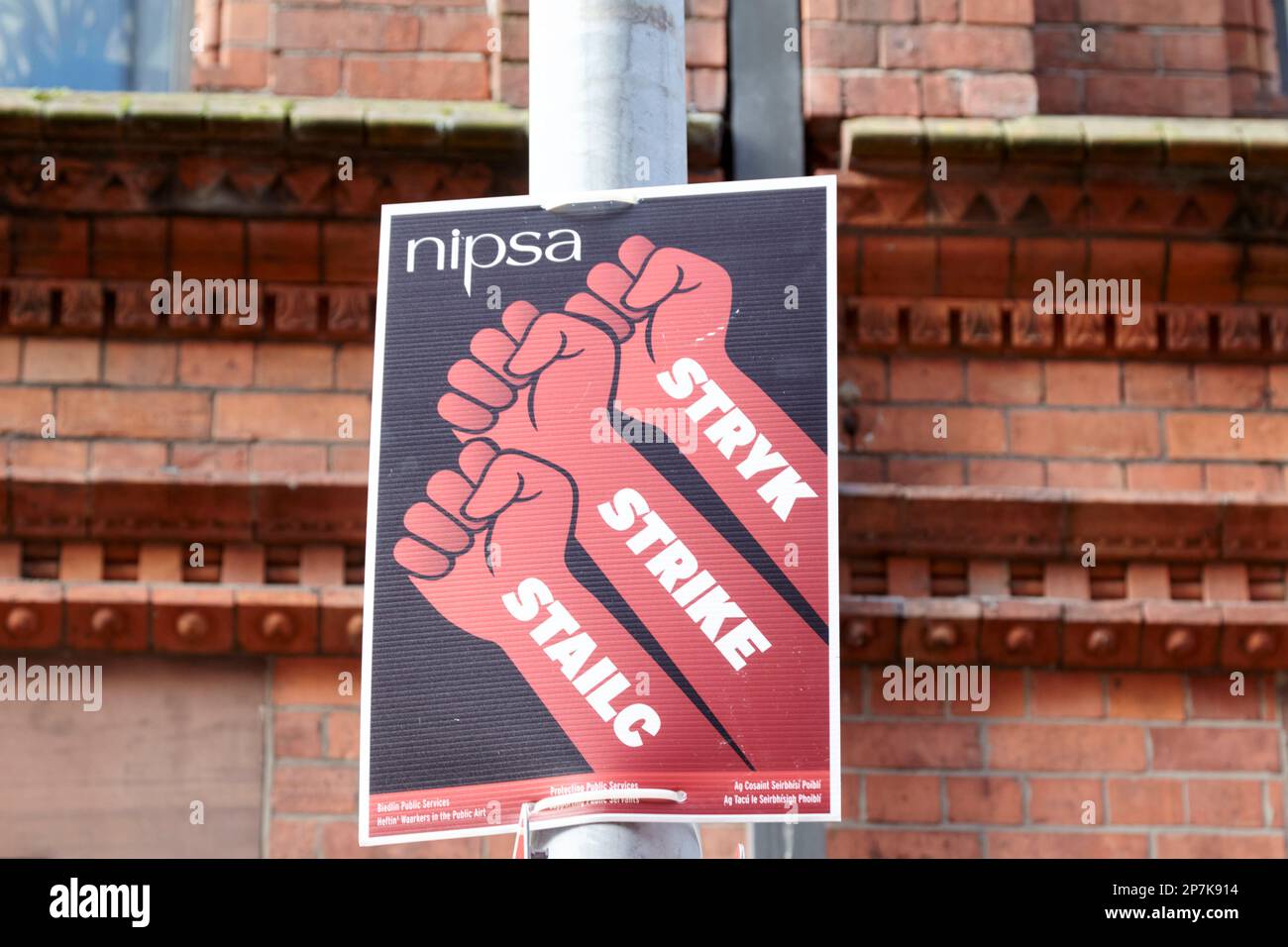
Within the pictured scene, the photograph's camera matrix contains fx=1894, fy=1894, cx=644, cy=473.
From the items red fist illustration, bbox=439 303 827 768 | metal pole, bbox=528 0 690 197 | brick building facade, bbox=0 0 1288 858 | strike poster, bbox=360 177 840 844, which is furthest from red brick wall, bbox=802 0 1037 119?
red fist illustration, bbox=439 303 827 768

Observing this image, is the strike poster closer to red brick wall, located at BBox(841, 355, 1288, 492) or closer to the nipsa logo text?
the nipsa logo text

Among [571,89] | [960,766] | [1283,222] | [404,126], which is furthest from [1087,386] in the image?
[571,89]

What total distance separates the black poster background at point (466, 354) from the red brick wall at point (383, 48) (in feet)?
7.77

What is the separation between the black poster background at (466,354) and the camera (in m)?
3.27

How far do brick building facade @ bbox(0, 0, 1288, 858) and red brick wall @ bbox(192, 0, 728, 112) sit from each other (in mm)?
11

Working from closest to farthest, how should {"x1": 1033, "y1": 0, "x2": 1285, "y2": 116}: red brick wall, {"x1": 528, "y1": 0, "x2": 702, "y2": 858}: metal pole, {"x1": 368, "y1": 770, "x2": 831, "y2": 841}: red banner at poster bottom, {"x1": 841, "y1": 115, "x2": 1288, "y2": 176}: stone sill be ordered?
{"x1": 368, "y1": 770, "x2": 831, "y2": 841}: red banner at poster bottom, {"x1": 528, "y1": 0, "x2": 702, "y2": 858}: metal pole, {"x1": 841, "y1": 115, "x2": 1288, "y2": 176}: stone sill, {"x1": 1033, "y1": 0, "x2": 1285, "y2": 116}: red brick wall

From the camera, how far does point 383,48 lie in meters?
5.91

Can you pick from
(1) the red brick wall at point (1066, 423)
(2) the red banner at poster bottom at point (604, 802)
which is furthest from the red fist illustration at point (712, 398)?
(1) the red brick wall at point (1066, 423)

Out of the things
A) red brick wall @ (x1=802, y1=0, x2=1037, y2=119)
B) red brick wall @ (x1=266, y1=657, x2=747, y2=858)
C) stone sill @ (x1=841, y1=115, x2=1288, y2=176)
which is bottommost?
red brick wall @ (x1=266, y1=657, x2=747, y2=858)

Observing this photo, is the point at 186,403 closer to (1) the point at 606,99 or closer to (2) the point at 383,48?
(2) the point at 383,48

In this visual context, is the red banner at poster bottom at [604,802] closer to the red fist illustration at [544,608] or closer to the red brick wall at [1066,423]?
the red fist illustration at [544,608]

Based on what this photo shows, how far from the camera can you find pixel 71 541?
17.6 ft

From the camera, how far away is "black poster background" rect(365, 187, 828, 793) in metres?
3.27

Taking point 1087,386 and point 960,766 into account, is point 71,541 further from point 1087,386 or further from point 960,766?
point 1087,386
